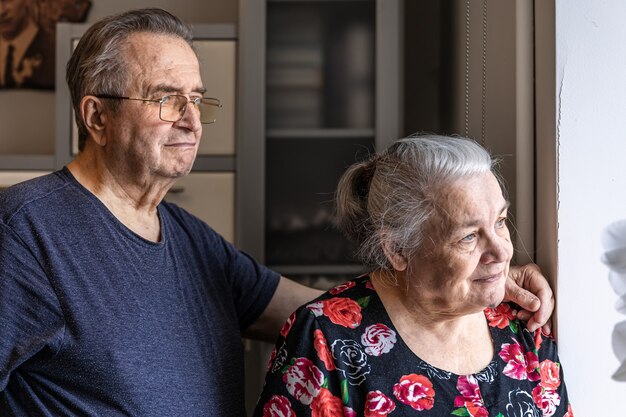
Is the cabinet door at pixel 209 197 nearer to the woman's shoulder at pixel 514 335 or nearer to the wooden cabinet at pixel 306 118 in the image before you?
the wooden cabinet at pixel 306 118

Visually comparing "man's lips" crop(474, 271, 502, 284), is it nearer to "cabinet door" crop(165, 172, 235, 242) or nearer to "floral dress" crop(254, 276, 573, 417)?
"floral dress" crop(254, 276, 573, 417)

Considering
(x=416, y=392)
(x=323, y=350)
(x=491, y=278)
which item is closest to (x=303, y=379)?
(x=323, y=350)

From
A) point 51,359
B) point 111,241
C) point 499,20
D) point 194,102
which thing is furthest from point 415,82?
point 51,359

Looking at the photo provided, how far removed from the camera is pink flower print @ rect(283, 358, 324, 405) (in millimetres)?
1345

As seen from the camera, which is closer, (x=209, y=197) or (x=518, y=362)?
(x=518, y=362)

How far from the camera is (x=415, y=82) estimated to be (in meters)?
2.88

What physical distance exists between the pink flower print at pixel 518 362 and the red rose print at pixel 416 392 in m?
0.15

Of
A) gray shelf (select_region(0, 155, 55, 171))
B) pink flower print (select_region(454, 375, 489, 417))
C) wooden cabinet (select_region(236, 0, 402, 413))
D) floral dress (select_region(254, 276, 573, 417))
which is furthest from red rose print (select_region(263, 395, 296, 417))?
gray shelf (select_region(0, 155, 55, 171))

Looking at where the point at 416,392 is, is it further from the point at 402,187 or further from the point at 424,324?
the point at 402,187

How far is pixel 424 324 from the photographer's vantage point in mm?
1409

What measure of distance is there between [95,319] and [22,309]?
12 cm

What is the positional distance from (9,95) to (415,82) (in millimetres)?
1605

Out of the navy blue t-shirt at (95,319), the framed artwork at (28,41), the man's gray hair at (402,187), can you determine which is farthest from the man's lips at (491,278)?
the framed artwork at (28,41)

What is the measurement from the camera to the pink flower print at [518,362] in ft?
4.56
